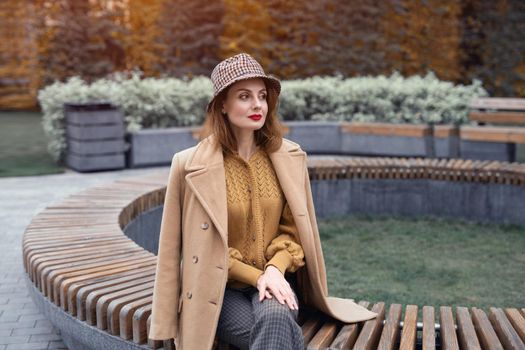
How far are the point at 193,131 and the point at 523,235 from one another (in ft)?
18.4


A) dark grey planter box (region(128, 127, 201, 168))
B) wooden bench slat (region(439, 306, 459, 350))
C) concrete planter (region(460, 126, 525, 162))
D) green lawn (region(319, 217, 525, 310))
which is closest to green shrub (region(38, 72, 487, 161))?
dark grey planter box (region(128, 127, 201, 168))

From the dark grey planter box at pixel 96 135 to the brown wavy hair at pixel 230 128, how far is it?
7634 mm

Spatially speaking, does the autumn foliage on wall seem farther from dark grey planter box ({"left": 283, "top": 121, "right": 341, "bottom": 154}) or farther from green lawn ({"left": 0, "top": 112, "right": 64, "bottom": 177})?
dark grey planter box ({"left": 283, "top": 121, "right": 341, "bottom": 154})

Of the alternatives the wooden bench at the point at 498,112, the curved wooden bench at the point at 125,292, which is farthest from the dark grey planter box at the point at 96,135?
the wooden bench at the point at 498,112

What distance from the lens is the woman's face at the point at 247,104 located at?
3057 millimetres

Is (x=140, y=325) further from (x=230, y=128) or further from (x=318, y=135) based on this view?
(x=318, y=135)

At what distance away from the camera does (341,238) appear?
711 centimetres

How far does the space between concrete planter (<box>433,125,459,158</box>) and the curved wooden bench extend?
18.2 ft

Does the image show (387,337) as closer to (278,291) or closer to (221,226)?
(278,291)

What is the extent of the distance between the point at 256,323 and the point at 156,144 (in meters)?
8.41

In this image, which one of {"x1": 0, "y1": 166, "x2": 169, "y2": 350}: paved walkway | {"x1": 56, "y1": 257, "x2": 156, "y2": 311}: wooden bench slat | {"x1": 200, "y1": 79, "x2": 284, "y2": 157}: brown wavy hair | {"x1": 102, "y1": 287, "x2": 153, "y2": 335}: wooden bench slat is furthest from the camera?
{"x1": 0, "y1": 166, "x2": 169, "y2": 350}: paved walkway

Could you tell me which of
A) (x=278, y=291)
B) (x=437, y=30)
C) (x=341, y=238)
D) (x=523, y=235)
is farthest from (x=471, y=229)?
(x=437, y=30)

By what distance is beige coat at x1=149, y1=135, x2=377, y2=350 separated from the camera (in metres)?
2.94

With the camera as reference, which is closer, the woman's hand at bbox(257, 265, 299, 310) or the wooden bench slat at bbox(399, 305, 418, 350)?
the woman's hand at bbox(257, 265, 299, 310)
